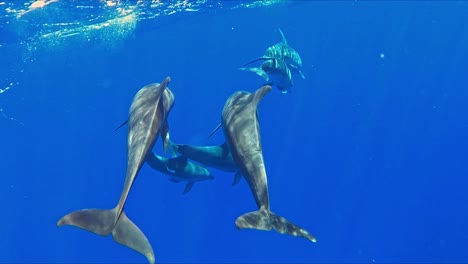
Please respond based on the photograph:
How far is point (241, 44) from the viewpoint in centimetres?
8900

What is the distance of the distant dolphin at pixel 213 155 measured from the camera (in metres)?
10.6

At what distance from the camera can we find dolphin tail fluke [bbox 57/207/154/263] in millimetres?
6949

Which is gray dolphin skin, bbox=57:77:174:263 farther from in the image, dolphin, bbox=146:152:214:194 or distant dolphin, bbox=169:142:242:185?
dolphin, bbox=146:152:214:194

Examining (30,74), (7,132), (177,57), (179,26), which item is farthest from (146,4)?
(177,57)

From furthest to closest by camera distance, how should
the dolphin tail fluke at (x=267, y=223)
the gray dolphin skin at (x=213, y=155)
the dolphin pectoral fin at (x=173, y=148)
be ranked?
the dolphin pectoral fin at (x=173, y=148)
the gray dolphin skin at (x=213, y=155)
the dolphin tail fluke at (x=267, y=223)

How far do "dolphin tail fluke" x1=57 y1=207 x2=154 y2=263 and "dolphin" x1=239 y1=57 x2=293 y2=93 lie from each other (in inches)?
238

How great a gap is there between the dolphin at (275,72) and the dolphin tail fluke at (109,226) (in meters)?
6.05

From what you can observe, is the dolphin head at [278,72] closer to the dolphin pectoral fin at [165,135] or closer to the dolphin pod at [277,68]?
the dolphin pod at [277,68]

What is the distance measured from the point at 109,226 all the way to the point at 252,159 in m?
2.33

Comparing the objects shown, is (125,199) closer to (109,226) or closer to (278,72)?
(109,226)

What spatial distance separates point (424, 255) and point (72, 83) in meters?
54.9

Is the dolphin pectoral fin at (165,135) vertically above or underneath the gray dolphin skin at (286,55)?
underneath

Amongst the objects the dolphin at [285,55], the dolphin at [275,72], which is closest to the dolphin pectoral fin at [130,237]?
the dolphin at [275,72]

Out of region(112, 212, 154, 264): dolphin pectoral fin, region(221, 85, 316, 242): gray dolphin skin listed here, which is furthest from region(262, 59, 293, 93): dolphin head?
region(112, 212, 154, 264): dolphin pectoral fin
